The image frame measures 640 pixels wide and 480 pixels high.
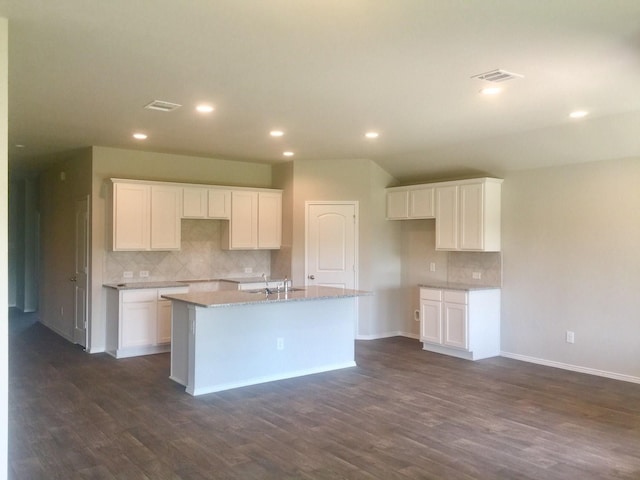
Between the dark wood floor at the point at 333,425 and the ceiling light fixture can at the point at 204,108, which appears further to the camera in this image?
the ceiling light fixture can at the point at 204,108

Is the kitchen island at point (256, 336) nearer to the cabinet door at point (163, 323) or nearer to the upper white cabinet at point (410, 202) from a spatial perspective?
the cabinet door at point (163, 323)

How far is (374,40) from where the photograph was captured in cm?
324

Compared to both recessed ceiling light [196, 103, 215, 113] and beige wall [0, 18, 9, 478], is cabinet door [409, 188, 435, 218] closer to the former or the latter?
recessed ceiling light [196, 103, 215, 113]

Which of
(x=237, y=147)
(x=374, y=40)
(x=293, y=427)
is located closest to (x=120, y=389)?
(x=293, y=427)

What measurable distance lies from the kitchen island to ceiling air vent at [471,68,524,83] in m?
2.77

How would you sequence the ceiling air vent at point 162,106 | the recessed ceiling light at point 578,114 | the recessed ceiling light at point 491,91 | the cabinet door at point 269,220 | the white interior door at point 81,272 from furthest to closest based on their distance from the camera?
the cabinet door at point 269,220
the white interior door at point 81,272
the recessed ceiling light at point 578,114
the ceiling air vent at point 162,106
the recessed ceiling light at point 491,91

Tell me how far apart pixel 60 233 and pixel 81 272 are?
137cm

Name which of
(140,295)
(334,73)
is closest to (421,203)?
(334,73)

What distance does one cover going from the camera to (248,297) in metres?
5.37

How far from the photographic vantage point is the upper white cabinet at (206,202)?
730 centimetres

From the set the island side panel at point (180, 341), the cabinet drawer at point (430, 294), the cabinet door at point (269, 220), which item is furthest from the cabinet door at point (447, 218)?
the island side panel at point (180, 341)

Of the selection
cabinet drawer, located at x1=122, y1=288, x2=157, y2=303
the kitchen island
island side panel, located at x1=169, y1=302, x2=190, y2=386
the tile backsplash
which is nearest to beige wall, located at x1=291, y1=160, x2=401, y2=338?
the tile backsplash

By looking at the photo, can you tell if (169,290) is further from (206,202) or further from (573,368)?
(573,368)

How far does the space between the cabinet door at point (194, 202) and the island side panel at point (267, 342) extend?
2.40m
